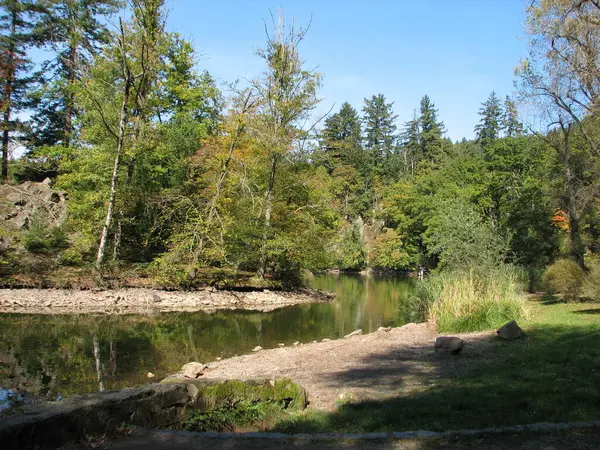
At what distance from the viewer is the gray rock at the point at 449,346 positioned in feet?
31.4

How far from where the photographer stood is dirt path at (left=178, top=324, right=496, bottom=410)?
761 centimetres

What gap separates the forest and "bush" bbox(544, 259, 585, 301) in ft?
0.16

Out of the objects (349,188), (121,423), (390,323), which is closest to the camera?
(121,423)

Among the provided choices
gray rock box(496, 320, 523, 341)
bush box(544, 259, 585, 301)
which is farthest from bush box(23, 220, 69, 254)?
bush box(544, 259, 585, 301)

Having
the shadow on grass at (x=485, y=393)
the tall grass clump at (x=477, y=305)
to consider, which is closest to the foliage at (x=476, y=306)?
the tall grass clump at (x=477, y=305)

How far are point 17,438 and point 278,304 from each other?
20.5 m

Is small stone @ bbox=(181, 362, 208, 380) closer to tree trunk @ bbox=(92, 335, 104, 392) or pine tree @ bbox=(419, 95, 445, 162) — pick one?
tree trunk @ bbox=(92, 335, 104, 392)

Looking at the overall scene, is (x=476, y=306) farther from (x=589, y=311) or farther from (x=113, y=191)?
(x=113, y=191)

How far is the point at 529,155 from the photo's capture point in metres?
41.8

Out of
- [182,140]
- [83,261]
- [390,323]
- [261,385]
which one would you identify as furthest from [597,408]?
[182,140]

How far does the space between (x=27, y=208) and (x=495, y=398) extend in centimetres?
2810

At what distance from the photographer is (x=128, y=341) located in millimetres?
13422

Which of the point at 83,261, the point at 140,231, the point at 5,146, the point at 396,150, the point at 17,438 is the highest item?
the point at 396,150

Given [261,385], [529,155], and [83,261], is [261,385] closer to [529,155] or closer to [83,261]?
[83,261]
